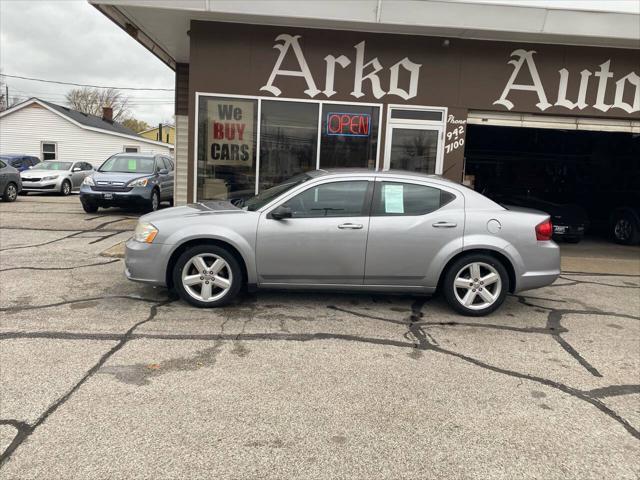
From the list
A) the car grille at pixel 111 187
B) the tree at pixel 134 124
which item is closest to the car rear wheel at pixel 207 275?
the car grille at pixel 111 187

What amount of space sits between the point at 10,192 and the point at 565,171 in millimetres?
17877

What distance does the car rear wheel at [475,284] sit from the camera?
541 centimetres

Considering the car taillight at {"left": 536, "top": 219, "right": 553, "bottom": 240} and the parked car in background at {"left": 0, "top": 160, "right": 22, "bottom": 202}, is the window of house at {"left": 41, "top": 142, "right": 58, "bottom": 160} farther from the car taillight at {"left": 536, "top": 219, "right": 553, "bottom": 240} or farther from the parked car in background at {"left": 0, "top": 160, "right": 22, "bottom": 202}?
the car taillight at {"left": 536, "top": 219, "right": 553, "bottom": 240}

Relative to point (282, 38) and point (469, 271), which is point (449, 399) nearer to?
point (469, 271)

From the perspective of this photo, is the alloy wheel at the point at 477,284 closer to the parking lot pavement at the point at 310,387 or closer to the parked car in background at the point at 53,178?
the parking lot pavement at the point at 310,387

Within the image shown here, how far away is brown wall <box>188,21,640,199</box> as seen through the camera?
350 inches

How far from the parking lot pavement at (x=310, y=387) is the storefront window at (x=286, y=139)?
3888 millimetres

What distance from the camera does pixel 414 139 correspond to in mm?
9391

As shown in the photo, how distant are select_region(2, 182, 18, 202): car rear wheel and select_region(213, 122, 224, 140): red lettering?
1013cm

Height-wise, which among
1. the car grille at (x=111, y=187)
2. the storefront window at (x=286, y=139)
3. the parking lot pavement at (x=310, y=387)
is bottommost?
the parking lot pavement at (x=310, y=387)

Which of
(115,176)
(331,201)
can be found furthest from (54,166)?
(331,201)

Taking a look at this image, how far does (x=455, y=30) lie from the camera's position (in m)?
8.62

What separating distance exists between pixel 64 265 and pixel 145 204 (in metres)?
5.82

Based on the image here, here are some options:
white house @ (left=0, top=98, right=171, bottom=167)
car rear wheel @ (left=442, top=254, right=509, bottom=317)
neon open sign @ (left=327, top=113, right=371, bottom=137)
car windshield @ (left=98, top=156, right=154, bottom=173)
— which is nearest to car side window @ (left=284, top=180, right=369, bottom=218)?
car rear wheel @ (left=442, top=254, right=509, bottom=317)
